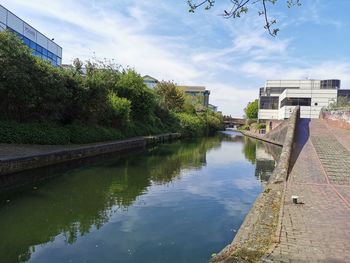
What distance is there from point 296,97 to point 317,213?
6794 centimetres

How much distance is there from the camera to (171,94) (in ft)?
210

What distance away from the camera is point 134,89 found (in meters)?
36.8

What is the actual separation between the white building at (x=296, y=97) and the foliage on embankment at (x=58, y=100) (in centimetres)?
3645

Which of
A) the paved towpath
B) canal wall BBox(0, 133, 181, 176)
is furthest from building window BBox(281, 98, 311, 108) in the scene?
the paved towpath

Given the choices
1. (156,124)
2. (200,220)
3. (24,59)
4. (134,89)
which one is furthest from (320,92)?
(200,220)

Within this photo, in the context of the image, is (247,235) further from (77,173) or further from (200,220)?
(77,173)

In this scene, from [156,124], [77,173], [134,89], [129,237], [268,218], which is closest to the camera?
[268,218]

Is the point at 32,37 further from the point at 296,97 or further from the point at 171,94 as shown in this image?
the point at 296,97

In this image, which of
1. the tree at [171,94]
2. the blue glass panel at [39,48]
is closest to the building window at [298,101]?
the tree at [171,94]

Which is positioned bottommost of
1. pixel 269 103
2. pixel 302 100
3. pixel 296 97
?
pixel 302 100

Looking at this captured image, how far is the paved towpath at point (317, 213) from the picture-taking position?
5.39 metres

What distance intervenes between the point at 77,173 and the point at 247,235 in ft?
35.5

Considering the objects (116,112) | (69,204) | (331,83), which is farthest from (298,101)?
(69,204)

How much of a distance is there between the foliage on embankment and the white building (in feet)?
120
